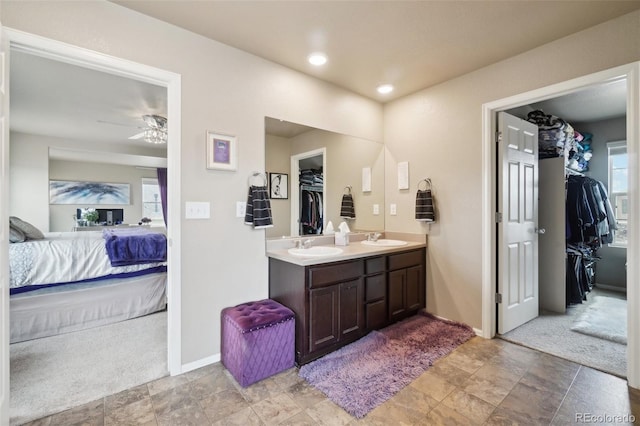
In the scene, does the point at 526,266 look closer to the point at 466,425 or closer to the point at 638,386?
the point at 638,386

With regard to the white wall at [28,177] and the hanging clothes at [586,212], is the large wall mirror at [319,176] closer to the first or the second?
the hanging clothes at [586,212]

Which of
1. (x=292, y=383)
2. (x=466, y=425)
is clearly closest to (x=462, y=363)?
(x=466, y=425)

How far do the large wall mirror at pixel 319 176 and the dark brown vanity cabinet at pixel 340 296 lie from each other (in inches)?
22.0

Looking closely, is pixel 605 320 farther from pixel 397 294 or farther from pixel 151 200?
pixel 151 200

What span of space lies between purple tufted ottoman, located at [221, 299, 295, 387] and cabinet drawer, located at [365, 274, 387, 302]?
0.75 meters

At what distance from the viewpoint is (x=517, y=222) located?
2.86 metres

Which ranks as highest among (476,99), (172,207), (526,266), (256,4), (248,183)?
(256,4)

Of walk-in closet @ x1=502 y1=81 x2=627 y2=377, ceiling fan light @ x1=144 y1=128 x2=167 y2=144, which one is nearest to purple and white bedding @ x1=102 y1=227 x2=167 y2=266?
ceiling fan light @ x1=144 y1=128 x2=167 y2=144

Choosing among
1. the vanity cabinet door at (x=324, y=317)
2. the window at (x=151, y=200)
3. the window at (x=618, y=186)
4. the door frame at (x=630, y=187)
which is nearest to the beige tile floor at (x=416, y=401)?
the vanity cabinet door at (x=324, y=317)

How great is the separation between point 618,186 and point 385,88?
3.89 m

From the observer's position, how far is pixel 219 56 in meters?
2.26

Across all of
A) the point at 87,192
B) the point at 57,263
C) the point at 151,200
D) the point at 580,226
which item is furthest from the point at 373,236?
the point at 87,192

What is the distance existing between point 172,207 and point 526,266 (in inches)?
133

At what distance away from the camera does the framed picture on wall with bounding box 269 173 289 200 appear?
8.63ft
